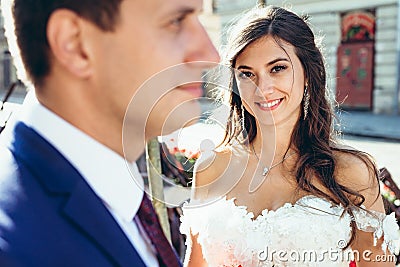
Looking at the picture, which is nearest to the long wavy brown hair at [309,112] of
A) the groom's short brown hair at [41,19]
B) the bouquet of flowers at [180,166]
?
the bouquet of flowers at [180,166]

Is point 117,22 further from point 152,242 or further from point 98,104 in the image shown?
point 152,242

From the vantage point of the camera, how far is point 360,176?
2.14 meters

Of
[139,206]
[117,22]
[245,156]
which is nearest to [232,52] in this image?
[245,156]

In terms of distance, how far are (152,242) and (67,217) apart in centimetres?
24

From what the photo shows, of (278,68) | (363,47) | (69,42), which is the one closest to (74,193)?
(69,42)

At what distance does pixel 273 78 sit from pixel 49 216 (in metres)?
1.47

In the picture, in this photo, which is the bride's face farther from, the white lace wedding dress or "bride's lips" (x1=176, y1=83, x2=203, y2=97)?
"bride's lips" (x1=176, y1=83, x2=203, y2=97)

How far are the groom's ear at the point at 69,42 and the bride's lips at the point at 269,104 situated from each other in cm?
132

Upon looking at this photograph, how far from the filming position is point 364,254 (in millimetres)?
2135

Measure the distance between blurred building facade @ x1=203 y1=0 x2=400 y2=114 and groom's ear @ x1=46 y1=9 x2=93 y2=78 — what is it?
55.2 ft

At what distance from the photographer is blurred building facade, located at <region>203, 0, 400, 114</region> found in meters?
17.3

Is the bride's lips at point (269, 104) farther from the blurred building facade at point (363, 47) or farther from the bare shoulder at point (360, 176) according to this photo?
the blurred building facade at point (363, 47)

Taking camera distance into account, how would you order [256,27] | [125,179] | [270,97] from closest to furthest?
[125,179]
[270,97]
[256,27]

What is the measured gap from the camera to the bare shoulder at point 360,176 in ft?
7.01
